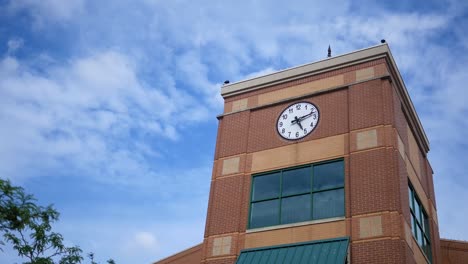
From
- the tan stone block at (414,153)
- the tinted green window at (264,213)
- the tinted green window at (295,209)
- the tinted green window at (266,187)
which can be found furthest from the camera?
the tan stone block at (414,153)

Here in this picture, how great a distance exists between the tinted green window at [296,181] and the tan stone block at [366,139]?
2042mm

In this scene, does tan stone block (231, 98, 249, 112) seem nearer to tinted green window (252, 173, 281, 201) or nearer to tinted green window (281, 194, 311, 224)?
tinted green window (252, 173, 281, 201)

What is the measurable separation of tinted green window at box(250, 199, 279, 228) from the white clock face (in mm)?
2729

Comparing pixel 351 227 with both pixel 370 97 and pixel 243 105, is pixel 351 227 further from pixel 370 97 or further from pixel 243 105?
pixel 243 105

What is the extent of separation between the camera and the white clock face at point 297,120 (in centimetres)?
2248

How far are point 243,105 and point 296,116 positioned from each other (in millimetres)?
2669

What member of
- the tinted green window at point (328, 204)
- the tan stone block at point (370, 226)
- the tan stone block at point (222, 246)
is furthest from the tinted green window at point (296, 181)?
the tan stone block at point (222, 246)

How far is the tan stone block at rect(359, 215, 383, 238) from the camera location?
1886 cm

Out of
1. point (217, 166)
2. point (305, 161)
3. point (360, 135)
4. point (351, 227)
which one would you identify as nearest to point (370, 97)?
point (360, 135)

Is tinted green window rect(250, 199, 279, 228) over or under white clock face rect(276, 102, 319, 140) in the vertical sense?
under

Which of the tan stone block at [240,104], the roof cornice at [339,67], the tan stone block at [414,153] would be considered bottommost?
the tan stone block at [414,153]

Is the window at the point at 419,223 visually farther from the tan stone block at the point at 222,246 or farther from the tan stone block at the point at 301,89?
the tan stone block at the point at 222,246

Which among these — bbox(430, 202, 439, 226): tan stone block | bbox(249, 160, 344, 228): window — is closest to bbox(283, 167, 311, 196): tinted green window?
bbox(249, 160, 344, 228): window

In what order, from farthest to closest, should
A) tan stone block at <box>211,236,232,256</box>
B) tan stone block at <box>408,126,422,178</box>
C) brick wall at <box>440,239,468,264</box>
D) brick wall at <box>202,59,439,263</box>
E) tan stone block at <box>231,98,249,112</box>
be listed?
tan stone block at <box>231,98,249,112</box>, brick wall at <box>440,239,468,264</box>, tan stone block at <box>408,126,422,178</box>, tan stone block at <box>211,236,232,256</box>, brick wall at <box>202,59,439,263</box>
